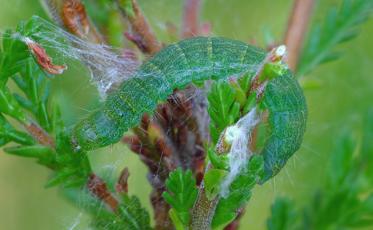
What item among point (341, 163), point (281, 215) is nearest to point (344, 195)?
point (341, 163)

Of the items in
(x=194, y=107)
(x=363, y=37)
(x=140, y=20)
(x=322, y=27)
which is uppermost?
(x=363, y=37)

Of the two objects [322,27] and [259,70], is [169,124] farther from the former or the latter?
[322,27]

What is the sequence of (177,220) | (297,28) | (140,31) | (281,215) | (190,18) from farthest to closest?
(297,28), (190,18), (281,215), (140,31), (177,220)

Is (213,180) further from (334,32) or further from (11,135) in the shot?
(334,32)

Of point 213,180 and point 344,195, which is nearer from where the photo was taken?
point 213,180

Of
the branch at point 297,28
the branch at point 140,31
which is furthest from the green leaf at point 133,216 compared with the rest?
the branch at point 297,28

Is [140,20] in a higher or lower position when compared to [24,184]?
lower

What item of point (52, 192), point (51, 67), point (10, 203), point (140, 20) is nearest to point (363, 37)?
point (52, 192)
